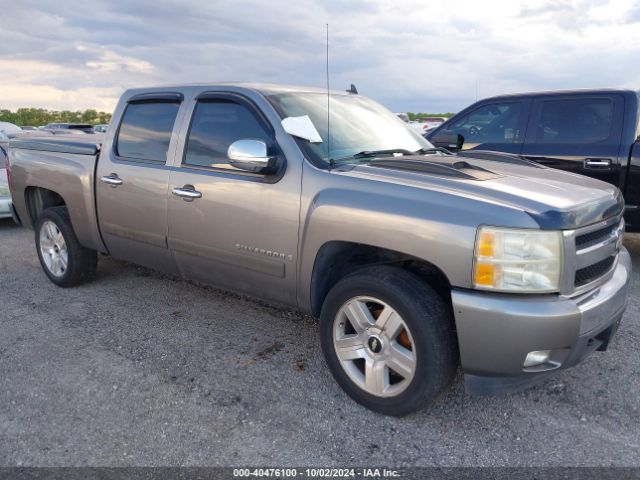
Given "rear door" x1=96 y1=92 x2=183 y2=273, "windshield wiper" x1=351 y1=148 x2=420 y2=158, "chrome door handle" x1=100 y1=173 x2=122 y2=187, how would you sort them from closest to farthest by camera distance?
"windshield wiper" x1=351 y1=148 x2=420 y2=158, "rear door" x1=96 y1=92 x2=183 y2=273, "chrome door handle" x1=100 y1=173 x2=122 y2=187

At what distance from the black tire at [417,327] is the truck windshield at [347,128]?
0.81m

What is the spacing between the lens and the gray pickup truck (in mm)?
2643

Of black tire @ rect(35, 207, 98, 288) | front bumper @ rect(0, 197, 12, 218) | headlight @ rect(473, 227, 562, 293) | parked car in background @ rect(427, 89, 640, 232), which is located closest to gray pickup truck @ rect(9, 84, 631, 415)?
headlight @ rect(473, 227, 562, 293)

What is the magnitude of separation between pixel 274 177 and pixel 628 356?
2.60m

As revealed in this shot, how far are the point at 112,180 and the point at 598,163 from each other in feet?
15.4

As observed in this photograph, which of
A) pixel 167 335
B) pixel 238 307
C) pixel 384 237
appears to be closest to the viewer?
pixel 384 237

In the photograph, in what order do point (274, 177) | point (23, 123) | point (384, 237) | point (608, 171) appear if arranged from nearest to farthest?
point (384, 237), point (274, 177), point (608, 171), point (23, 123)

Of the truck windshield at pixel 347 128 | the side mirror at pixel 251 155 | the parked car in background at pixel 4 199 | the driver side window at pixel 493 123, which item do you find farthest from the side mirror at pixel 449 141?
the parked car in background at pixel 4 199

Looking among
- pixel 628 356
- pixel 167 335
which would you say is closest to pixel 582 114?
pixel 628 356

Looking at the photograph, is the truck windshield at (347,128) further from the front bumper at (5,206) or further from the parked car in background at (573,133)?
the front bumper at (5,206)

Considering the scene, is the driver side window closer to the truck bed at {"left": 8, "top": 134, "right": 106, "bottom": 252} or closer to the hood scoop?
the hood scoop

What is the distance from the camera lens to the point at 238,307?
15.5ft

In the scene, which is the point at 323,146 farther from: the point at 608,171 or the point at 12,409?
the point at 608,171

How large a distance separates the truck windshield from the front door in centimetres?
21
